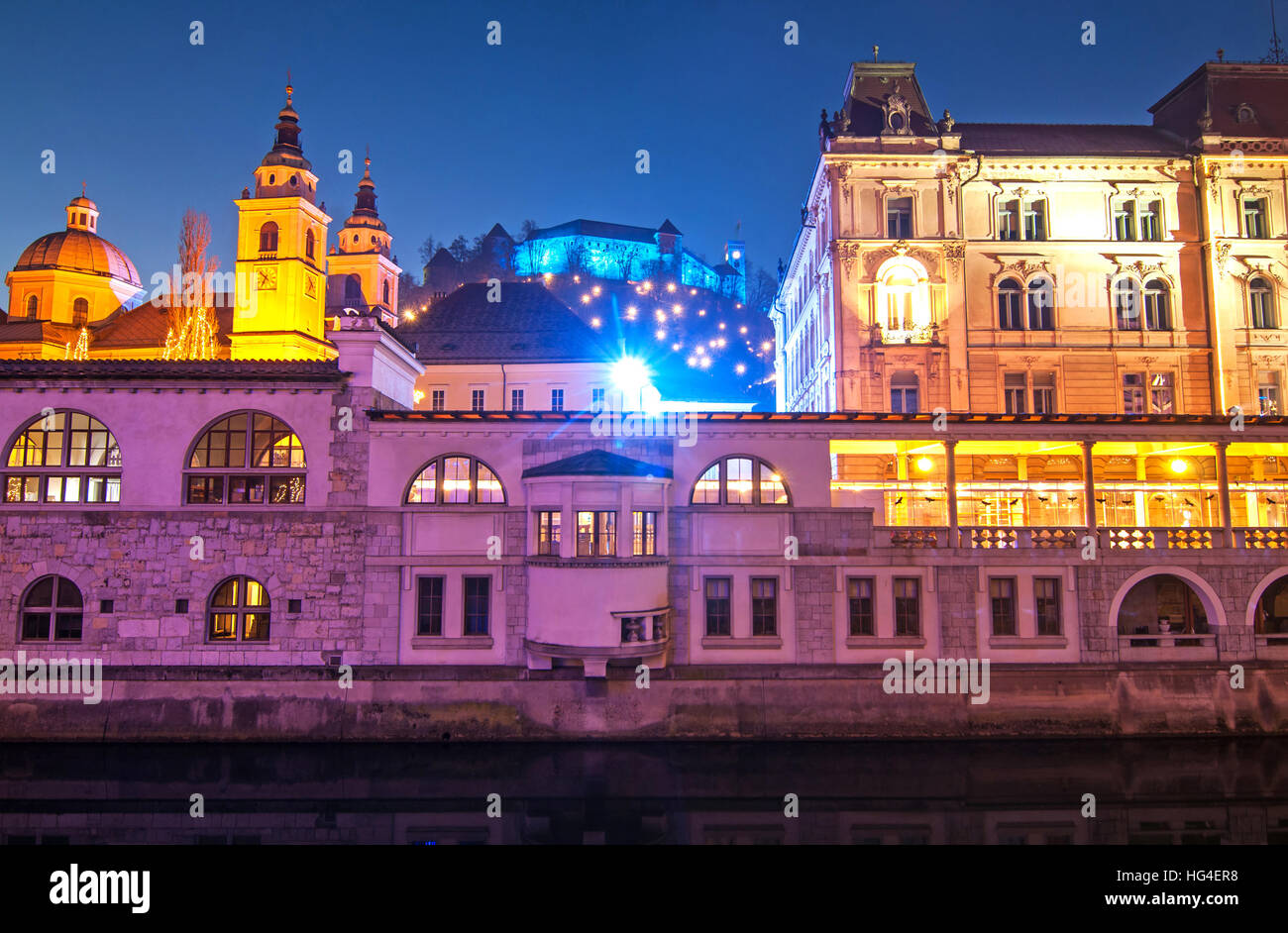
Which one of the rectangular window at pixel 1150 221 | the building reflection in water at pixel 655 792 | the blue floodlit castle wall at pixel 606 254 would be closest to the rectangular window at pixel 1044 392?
the rectangular window at pixel 1150 221

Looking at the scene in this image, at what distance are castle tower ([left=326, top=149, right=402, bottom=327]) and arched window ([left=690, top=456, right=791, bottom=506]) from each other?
61391 millimetres

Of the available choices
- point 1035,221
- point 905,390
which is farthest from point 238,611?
point 1035,221

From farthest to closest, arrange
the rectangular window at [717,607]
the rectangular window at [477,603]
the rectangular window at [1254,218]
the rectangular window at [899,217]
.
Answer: the rectangular window at [1254,218] → the rectangular window at [899,217] → the rectangular window at [717,607] → the rectangular window at [477,603]

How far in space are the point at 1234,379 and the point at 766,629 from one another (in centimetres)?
3025

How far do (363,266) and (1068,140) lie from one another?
64.8m

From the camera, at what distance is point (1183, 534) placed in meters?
22.5

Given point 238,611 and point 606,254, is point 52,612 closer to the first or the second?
point 238,611

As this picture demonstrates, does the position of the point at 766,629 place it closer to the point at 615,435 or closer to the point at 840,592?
the point at 840,592

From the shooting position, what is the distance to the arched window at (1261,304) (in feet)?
117

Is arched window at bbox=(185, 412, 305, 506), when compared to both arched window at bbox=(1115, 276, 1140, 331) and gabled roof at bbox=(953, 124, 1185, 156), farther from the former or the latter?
arched window at bbox=(1115, 276, 1140, 331)

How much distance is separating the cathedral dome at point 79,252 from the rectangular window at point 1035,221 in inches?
3604

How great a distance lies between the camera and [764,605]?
21922 mm

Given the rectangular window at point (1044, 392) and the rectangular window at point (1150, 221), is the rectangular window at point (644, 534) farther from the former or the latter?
the rectangular window at point (1150, 221)
